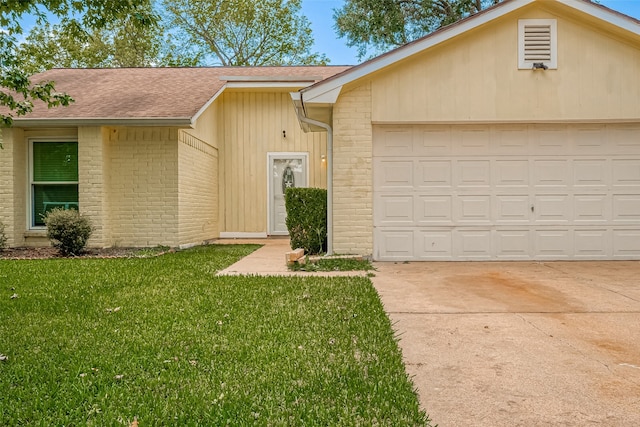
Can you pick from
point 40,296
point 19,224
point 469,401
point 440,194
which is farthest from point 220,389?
point 19,224

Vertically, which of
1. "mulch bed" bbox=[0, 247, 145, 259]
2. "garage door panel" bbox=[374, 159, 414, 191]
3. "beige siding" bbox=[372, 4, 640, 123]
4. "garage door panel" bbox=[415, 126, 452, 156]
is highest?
"beige siding" bbox=[372, 4, 640, 123]

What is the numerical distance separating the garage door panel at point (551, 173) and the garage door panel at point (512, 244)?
899 millimetres

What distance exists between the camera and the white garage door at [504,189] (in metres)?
7.92

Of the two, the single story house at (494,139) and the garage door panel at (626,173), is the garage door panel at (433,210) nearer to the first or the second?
the single story house at (494,139)

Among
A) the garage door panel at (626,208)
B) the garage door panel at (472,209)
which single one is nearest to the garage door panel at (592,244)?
the garage door panel at (626,208)

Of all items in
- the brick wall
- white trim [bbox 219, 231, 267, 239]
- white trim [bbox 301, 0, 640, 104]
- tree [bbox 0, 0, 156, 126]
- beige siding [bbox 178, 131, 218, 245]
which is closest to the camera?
tree [bbox 0, 0, 156, 126]

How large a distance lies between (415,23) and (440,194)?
1614cm

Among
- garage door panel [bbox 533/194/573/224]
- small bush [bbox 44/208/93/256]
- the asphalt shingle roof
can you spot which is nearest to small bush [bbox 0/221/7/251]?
small bush [bbox 44/208/93/256]

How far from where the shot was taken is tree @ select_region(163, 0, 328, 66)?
24.8m

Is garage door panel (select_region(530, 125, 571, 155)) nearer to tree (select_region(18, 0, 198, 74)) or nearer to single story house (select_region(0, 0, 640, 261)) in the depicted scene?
single story house (select_region(0, 0, 640, 261))

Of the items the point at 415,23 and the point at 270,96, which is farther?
the point at 415,23

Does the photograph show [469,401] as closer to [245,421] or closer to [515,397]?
[515,397]

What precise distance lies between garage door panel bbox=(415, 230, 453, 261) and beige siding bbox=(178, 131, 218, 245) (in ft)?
17.0

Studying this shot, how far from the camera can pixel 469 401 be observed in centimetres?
254
